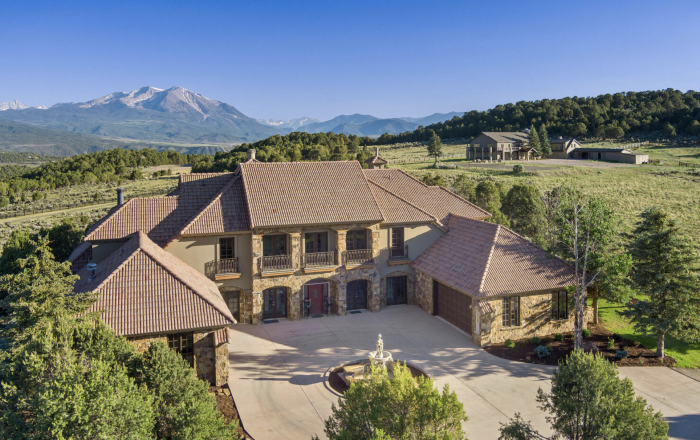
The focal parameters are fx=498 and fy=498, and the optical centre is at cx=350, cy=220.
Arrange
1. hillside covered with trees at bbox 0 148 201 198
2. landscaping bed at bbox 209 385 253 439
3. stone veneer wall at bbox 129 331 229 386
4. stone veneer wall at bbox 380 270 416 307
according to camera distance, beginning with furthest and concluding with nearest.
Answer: hillside covered with trees at bbox 0 148 201 198, stone veneer wall at bbox 380 270 416 307, stone veneer wall at bbox 129 331 229 386, landscaping bed at bbox 209 385 253 439

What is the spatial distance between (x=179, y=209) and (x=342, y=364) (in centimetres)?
1235

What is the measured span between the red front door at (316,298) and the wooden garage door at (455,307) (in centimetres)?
635

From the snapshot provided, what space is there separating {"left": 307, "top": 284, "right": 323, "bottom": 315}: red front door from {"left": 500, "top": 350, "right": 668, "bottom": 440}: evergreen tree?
1616 cm

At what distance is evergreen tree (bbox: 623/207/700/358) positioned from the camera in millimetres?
19969

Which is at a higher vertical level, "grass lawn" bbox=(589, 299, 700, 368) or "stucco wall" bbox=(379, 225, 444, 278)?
"stucco wall" bbox=(379, 225, 444, 278)

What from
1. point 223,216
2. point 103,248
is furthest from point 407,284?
point 103,248

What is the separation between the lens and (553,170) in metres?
69.1

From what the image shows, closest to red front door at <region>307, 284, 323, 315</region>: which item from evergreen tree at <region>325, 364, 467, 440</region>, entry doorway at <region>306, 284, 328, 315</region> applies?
entry doorway at <region>306, 284, 328, 315</region>

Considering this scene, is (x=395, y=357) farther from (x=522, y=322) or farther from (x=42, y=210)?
(x=42, y=210)

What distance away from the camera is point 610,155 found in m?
84.4

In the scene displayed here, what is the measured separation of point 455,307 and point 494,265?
3182 millimetres

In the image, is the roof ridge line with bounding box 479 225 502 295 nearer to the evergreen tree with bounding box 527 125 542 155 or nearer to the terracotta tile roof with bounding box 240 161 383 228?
the terracotta tile roof with bounding box 240 161 383 228

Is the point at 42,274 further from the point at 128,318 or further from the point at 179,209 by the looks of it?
Result: the point at 179,209

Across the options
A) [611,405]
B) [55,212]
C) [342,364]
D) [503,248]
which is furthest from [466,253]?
[55,212]
